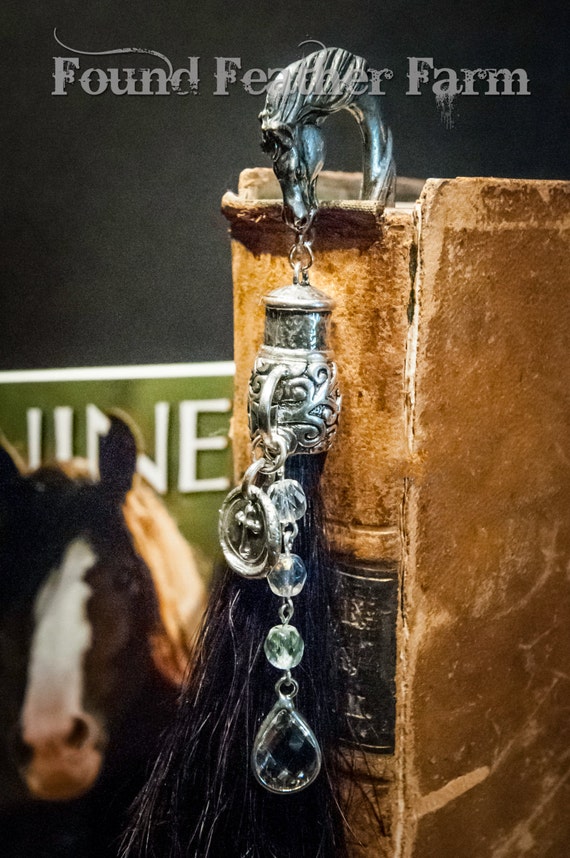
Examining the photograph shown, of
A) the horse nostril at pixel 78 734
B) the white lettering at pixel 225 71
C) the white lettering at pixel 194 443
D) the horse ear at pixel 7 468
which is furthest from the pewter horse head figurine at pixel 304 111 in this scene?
the horse nostril at pixel 78 734

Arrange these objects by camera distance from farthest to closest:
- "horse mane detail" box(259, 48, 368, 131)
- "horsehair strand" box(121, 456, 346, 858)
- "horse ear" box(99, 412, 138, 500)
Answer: "horse ear" box(99, 412, 138, 500) < "horsehair strand" box(121, 456, 346, 858) < "horse mane detail" box(259, 48, 368, 131)

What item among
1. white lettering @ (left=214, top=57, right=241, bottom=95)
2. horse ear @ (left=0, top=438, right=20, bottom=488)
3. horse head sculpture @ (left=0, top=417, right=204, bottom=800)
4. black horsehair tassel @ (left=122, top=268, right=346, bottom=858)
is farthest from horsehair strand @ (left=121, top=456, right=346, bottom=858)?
white lettering @ (left=214, top=57, right=241, bottom=95)

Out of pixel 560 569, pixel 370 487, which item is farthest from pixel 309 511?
pixel 560 569

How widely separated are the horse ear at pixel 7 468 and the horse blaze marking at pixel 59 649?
4.1 inches

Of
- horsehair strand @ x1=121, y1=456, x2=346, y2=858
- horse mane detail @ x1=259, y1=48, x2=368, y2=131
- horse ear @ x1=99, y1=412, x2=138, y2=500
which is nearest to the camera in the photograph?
horse mane detail @ x1=259, y1=48, x2=368, y2=131

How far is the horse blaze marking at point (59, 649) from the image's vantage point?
0.94 metres

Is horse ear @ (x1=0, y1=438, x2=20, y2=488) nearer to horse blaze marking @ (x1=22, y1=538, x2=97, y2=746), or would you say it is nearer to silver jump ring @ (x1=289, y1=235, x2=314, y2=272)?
horse blaze marking @ (x1=22, y1=538, x2=97, y2=746)

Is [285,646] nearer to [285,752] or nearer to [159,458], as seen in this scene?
[285,752]

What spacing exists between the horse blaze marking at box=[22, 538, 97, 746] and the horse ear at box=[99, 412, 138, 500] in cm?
8

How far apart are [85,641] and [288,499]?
0.38m

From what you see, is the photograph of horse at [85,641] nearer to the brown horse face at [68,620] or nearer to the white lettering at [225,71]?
the brown horse face at [68,620]

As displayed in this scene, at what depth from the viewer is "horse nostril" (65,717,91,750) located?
3.20ft

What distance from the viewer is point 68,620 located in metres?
0.95

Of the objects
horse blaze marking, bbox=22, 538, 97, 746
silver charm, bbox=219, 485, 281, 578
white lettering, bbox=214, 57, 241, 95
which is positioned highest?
white lettering, bbox=214, 57, 241, 95
